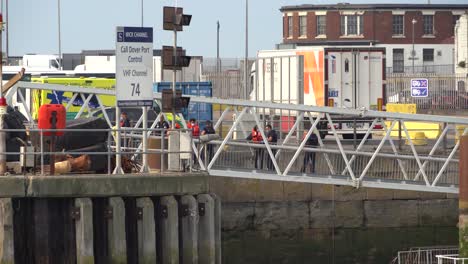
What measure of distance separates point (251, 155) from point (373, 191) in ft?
17.8

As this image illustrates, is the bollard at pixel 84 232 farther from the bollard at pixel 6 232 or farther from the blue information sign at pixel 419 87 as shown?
the blue information sign at pixel 419 87

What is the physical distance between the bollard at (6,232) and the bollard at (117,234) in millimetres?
1526

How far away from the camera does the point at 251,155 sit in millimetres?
33156

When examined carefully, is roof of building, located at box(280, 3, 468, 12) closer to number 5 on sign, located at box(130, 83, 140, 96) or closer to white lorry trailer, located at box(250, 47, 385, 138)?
white lorry trailer, located at box(250, 47, 385, 138)

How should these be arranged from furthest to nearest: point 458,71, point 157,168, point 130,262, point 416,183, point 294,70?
point 458,71 → point 294,70 → point 416,183 → point 157,168 → point 130,262

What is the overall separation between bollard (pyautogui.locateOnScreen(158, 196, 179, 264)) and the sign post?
1958mm

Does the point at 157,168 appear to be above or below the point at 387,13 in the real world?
below

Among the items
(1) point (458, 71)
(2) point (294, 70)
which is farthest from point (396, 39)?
(2) point (294, 70)

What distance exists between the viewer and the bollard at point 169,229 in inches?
887

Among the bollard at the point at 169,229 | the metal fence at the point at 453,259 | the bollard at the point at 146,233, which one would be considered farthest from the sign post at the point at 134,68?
the metal fence at the point at 453,259

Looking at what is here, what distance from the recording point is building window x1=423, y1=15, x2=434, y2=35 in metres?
103

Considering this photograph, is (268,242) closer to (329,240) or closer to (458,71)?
(329,240)

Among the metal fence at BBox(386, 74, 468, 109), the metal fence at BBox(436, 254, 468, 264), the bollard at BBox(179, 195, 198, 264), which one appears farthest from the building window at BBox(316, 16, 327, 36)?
the bollard at BBox(179, 195, 198, 264)

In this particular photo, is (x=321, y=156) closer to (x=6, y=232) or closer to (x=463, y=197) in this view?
(x=463, y=197)
